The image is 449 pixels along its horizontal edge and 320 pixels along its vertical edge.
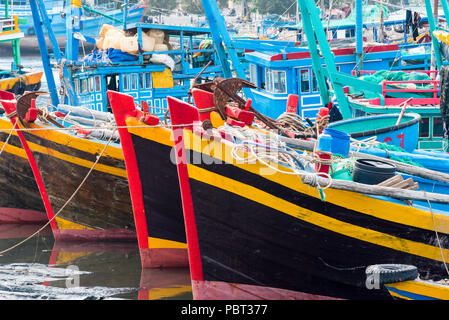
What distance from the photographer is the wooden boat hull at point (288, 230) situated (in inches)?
241

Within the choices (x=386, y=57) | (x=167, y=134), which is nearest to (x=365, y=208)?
(x=167, y=134)

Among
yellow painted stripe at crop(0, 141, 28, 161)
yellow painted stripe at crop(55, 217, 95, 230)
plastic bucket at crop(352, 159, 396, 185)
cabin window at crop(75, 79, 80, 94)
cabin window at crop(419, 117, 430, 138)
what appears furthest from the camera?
cabin window at crop(75, 79, 80, 94)

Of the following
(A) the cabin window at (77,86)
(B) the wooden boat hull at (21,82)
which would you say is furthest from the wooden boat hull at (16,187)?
(B) the wooden boat hull at (21,82)

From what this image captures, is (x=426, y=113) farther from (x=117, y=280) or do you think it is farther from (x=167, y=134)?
(x=117, y=280)

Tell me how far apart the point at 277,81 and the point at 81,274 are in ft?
24.8

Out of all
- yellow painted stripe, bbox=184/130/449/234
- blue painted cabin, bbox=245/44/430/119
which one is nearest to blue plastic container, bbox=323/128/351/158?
yellow painted stripe, bbox=184/130/449/234

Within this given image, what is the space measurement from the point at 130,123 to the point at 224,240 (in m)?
2.14

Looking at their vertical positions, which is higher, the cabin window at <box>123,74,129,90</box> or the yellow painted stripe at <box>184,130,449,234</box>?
the cabin window at <box>123,74,129,90</box>

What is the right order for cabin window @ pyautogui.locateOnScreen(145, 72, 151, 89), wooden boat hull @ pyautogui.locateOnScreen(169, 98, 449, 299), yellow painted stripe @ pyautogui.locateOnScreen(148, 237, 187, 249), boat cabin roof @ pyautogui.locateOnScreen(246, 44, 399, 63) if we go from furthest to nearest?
cabin window @ pyautogui.locateOnScreen(145, 72, 151, 89) < boat cabin roof @ pyautogui.locateOnScreen(246, 44, 399, 63) < yellow painted stripe @ pyautogui.locateOnScreen(148, 237, 187, 249) < wooden boat hull @ pyautogui.locateOnScreen(169, 98, 449, 299)

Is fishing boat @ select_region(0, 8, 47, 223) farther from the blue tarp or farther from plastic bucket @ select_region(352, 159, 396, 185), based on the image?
plastic bucket @ select_region(352, 159, 396, 185)

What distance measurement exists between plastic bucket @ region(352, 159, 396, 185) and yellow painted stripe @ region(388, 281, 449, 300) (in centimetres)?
110

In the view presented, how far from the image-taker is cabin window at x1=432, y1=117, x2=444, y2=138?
1186 cm

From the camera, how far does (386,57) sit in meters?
16.2

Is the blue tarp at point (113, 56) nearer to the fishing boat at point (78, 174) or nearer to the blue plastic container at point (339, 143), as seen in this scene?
the fishing boat at point (78, 174)
